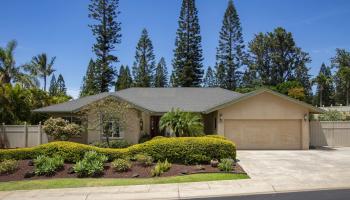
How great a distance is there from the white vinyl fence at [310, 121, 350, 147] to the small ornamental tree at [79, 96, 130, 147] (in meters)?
14.1

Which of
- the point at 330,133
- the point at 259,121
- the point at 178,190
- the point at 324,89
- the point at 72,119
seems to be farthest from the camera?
the point at 324,89

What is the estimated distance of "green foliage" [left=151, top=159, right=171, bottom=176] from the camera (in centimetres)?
1597

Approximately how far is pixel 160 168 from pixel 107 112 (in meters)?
7.23

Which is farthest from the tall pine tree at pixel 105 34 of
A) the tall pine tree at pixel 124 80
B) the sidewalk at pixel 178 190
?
the sidewalk at pixel 178 190

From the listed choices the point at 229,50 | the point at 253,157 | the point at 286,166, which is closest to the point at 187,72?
the point at 229,50

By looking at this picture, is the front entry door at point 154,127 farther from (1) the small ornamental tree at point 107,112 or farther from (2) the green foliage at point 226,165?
(2) the green foliage at point 226,165

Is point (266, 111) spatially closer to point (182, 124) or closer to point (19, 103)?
point (182, 124)

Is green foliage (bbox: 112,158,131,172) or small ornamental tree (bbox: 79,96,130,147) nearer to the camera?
green foliage (bbox: 112,158,131,172)

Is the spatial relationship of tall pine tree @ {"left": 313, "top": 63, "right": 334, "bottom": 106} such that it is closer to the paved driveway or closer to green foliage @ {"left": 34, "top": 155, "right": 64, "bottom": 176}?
the paved driveway

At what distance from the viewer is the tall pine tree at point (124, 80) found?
56237 millimetres

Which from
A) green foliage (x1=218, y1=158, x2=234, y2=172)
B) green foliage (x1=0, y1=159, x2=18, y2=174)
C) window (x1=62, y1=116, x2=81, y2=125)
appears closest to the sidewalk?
green foliage (x1=218, y1=158, x2=234, y2=172)

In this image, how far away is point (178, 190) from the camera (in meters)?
13.3

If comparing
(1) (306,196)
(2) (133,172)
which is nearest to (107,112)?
(2) (133,172)

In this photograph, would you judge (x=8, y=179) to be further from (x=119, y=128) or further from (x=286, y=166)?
(x=286, y=166)
